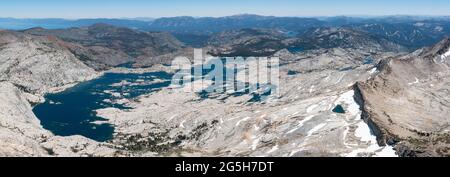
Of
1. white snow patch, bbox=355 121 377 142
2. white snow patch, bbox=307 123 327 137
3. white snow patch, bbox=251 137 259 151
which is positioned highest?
white snow patch, bbox=355 121 377 142

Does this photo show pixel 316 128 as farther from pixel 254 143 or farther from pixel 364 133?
pixel 254 143

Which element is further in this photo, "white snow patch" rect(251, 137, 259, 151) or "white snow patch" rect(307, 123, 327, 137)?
"white snow patch" rect(307, 123, 327, 137)

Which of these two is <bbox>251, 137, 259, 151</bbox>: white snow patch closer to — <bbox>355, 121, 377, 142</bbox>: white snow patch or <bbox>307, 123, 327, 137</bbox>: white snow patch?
<bbox>307, 123, 327, 137</bbox>: white snow patch

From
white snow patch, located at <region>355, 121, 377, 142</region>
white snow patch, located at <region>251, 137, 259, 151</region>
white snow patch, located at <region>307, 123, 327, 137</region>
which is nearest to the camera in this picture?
white snow patch, located at <region>355, 121, 377, 142</region>

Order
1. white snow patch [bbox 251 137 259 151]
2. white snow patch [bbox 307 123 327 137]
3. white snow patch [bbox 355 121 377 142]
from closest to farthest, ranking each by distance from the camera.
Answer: white snow patch [bbox 355 121 377 142], white snow patch [bbox 251 137 259 151], white snow patch [bbox 307 123 327 137]

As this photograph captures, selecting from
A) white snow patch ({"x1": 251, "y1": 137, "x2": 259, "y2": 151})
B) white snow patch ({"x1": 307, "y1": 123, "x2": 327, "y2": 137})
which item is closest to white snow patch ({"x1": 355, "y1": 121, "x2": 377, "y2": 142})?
white snow patch ({"x1": 307, "y1": 123, "x2": 327, "y2": 137})

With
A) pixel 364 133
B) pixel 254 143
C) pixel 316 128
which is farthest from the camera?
pixel 254 143

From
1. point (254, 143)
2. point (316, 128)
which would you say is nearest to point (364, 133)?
point (316, 128)

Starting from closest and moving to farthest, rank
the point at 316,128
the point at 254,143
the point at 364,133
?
the point at 364,133, the point at 316,128, the point at 254,143
